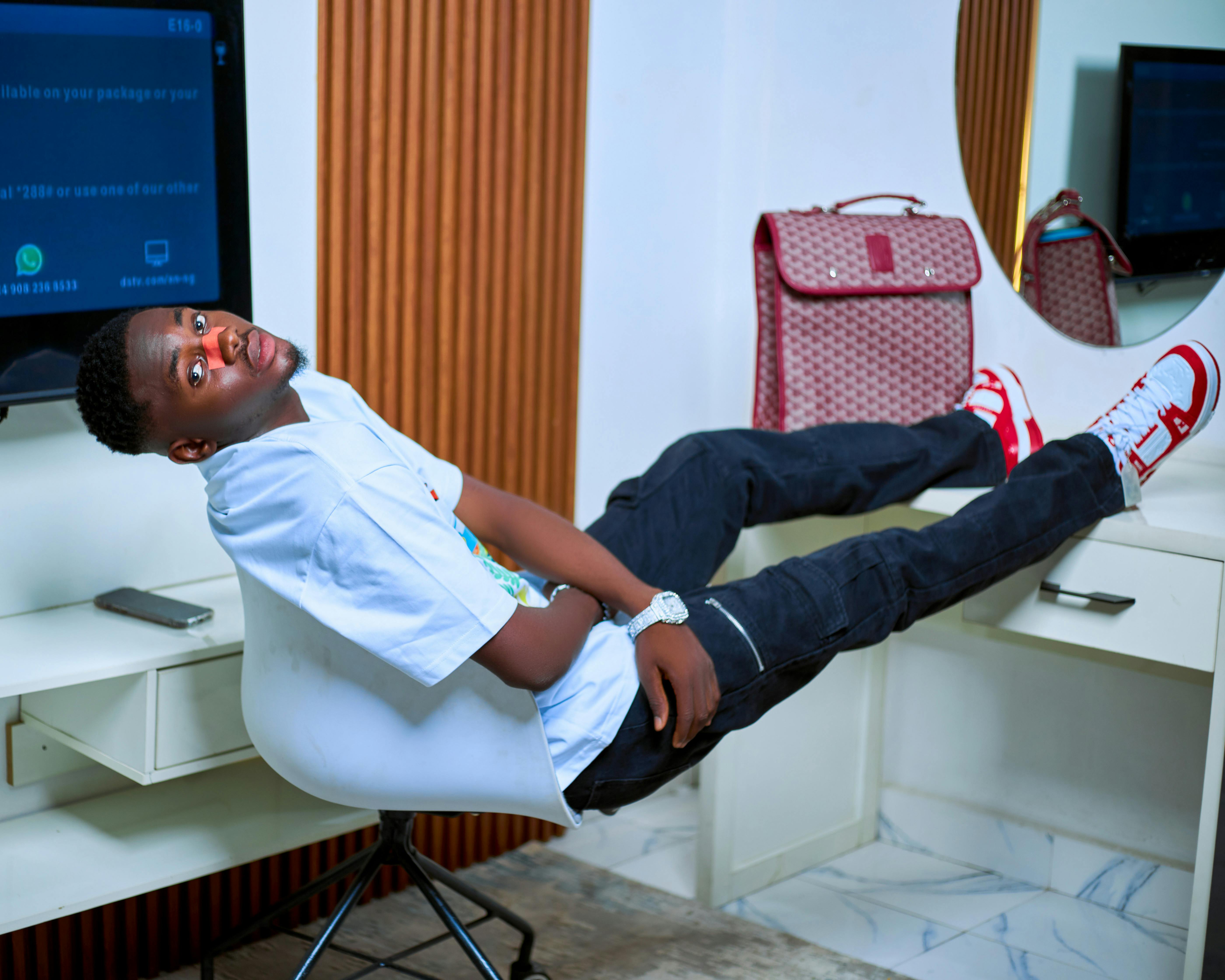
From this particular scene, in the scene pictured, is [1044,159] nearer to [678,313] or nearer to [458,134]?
[678,313]

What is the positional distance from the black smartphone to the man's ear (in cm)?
37

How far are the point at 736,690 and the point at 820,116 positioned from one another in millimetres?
1465

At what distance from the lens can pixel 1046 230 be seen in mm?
2314

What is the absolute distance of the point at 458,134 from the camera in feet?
7.00

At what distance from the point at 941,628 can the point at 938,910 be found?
1.71ft

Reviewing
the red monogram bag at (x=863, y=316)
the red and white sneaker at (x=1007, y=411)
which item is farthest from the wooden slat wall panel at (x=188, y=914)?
the red and white sneaker at (x=1007, y=411)

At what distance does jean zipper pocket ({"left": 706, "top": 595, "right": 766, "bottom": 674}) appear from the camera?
1498mm

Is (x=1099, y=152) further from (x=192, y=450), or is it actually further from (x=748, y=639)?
(x=192, y=450)

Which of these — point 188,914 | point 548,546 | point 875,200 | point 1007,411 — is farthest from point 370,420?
point 875,200

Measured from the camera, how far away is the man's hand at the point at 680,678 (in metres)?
1.44

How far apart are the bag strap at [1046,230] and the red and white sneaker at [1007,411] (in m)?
0.30

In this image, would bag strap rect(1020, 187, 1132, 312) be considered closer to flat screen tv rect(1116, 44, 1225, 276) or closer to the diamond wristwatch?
flat screen tv rect(1116, 44, 1225, 276)

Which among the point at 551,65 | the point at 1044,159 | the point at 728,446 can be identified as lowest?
the point at 728,446

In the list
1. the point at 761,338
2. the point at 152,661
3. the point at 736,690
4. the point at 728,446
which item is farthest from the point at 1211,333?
the point at 152,661
